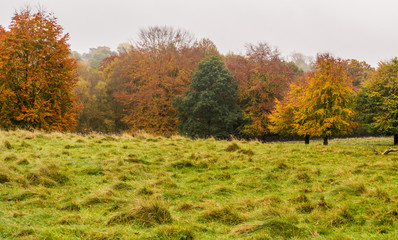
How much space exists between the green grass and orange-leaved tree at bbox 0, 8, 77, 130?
12615mm

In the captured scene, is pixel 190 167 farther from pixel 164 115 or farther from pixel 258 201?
pixel 164 115

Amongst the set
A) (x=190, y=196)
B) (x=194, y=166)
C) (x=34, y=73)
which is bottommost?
(x=190, y=196)

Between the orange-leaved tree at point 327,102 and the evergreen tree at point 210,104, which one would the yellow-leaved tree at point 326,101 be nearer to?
the orange-leaved tree at point 327,102

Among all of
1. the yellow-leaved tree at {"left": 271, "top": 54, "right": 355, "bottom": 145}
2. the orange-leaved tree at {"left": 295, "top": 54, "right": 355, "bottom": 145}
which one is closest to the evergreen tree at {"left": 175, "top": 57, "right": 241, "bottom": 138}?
the yellow-leaved tree at {"left": 271, "top": 54, "right": 355, "bottom": 145}

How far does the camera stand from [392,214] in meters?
4.96

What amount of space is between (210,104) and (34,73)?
1783 cm

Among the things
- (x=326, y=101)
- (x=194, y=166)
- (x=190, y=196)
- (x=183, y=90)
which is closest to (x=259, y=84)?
(x=183, y=90)

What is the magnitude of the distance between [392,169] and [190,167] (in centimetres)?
648

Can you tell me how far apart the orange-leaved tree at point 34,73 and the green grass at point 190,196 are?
1261 centimetres

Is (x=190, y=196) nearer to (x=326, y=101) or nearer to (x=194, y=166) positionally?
(x=194, y=166)

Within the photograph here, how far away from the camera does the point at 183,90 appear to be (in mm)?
37281

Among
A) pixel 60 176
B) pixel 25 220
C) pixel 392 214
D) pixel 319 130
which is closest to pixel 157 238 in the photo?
pixel 25 220

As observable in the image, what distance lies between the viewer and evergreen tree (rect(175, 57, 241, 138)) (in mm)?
33781

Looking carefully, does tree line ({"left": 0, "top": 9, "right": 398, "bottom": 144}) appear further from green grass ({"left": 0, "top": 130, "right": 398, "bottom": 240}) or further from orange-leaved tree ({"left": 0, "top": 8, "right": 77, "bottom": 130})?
green grass ({"left": 0, "top": 130, "right": 398, "bottom": 240})
